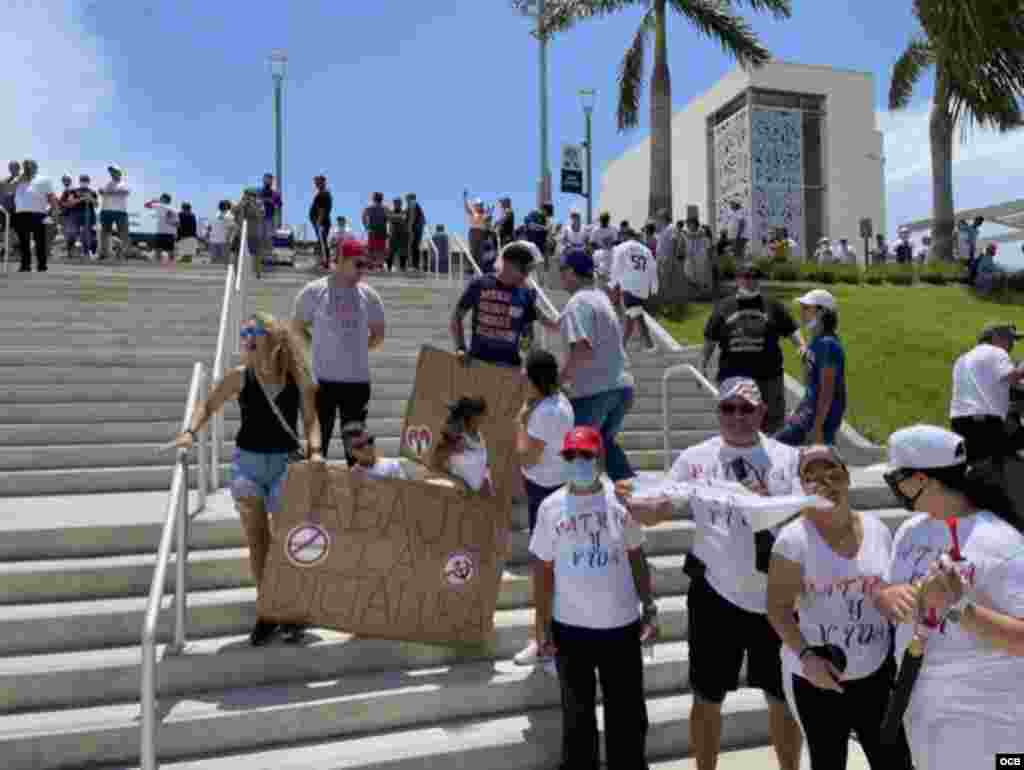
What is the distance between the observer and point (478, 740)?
4.24 metres

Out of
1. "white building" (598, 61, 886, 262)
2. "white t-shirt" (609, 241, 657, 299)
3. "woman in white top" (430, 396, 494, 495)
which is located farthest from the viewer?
"white building" (598, 61, 886, 262)

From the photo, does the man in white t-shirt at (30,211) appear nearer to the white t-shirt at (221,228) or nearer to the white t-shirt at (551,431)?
the white t-shirt at (221,228)

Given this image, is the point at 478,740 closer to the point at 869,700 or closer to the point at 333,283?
the point at 869,700

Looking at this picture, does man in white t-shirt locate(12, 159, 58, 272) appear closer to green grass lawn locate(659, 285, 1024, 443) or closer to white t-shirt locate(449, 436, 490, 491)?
green grass lawn locate(659, 285, 1024, 443)

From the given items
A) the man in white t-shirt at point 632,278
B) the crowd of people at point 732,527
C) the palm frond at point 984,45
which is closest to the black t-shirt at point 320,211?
the man in white t-shirt at point 632,278

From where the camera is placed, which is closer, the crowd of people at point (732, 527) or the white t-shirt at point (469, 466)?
the crowd of people at point (732, 527)

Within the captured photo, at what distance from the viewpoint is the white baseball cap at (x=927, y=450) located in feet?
8.39

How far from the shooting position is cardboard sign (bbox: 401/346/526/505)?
595 centimetres

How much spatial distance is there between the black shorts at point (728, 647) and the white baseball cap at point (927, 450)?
1.36 meters

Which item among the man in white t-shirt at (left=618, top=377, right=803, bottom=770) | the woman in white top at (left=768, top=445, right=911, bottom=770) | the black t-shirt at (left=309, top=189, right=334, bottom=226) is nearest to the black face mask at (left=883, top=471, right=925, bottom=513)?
the woman in white top at (left=768, top=445, right=911, bottom=770)

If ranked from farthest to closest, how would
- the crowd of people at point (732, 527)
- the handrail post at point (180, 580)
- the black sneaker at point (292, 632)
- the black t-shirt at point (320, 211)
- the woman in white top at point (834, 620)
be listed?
the black t-shirt at point (320, 211) < the black sneaker at point (292, 632) < the handrail post at point (180, 580) < the woman in white top at point (834, 620) < the crowd of people at point (732, 527)

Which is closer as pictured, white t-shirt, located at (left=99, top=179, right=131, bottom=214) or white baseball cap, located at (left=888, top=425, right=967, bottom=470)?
white baseball cap, located at (left=888, top=425, right=967, bottom=470)

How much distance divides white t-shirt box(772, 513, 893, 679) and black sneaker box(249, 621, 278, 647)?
263 cm

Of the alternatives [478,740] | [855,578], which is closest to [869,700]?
Result: [855,578]
